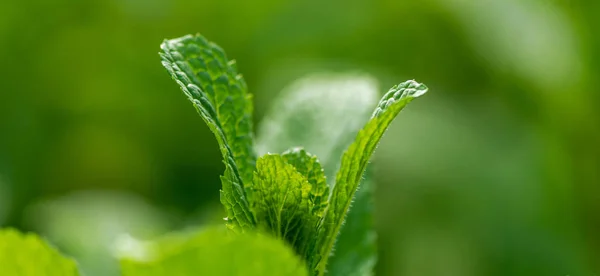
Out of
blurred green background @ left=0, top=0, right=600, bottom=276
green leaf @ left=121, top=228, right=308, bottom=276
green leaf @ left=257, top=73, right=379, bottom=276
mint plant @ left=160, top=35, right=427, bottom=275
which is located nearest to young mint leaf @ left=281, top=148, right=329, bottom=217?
mint plant @ left=160, top=35, right=427, bottom=275

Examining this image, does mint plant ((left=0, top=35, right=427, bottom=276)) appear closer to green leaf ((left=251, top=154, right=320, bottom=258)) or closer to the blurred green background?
green leaf ((left=251, top=154, right=320, bottom=258))

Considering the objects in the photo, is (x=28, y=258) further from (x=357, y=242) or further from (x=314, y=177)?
(x=357, y=242)

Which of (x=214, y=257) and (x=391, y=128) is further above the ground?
(x=391, y=128)

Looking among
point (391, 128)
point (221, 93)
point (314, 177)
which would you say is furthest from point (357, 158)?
point (391, 128)

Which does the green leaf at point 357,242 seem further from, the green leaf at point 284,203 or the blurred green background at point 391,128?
the blurred green background at point 391,128

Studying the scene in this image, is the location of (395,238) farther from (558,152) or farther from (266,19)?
(266,19)

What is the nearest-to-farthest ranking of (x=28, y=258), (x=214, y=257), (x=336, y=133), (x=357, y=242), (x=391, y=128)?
(x=214, y=257)
(x=28, y=258)
(x=357, y=242)
(x=336, y=133)
(x=391, y=128)

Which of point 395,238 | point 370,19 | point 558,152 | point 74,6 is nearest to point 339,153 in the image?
point 395,238
